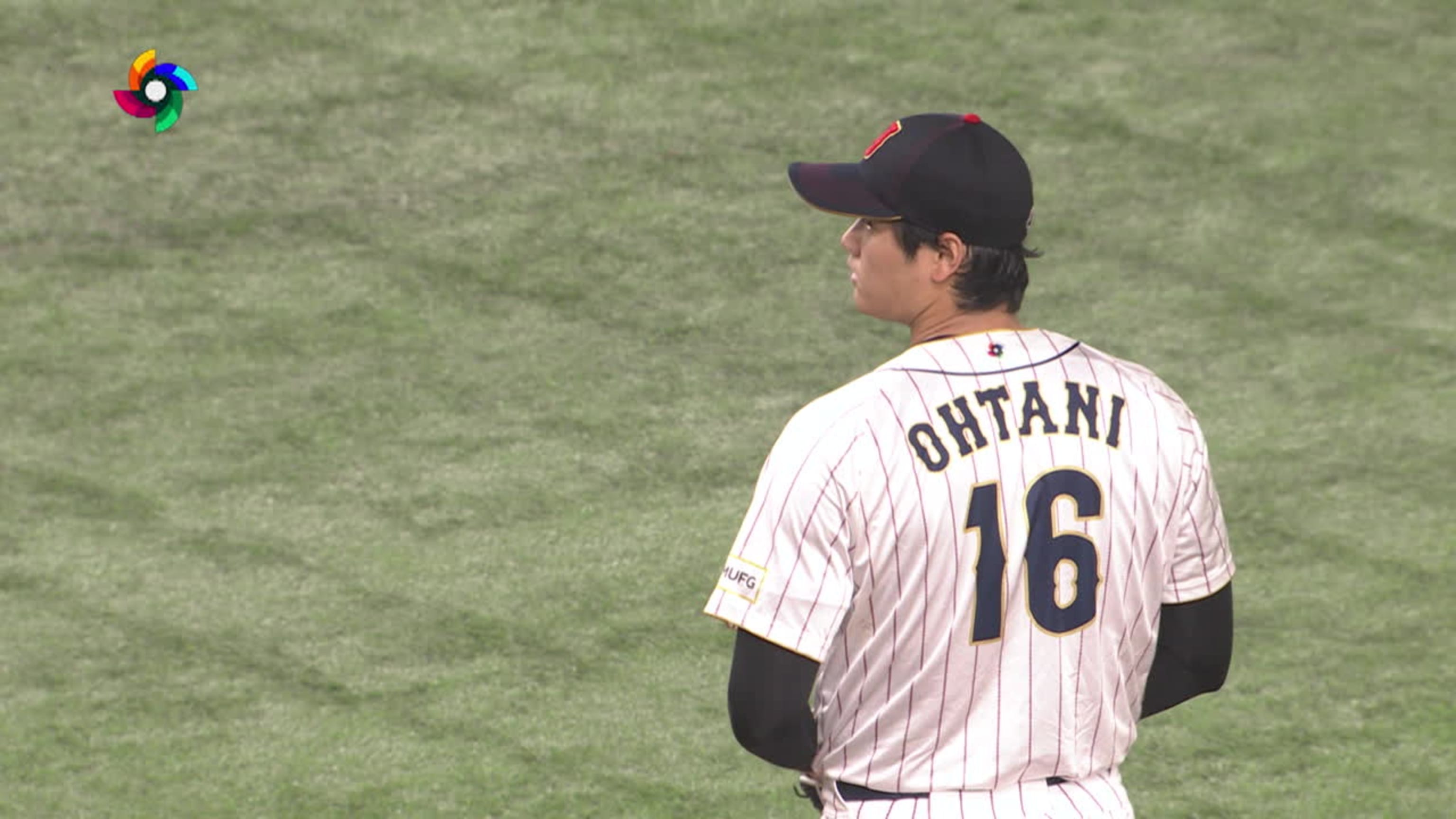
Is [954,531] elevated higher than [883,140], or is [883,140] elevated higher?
[883,140]

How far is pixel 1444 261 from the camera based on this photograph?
713 cm

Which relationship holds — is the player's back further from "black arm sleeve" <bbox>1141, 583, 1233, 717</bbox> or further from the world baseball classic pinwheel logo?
the world baseball classic pinwheel logo

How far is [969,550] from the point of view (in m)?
2.27

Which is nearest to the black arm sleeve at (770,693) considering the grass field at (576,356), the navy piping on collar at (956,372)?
the navy piping on collar at (956,372)

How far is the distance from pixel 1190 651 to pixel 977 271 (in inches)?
25.1

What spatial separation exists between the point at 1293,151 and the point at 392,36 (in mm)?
3708

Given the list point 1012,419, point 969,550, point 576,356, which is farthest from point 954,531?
point 576,356

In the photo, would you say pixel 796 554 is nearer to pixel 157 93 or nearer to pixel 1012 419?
pixel 1012 419

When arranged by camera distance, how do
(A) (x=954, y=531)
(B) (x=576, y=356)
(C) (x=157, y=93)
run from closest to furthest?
(A) (x=954, y=531) → (C) (x=157, y=93) → (B) (x=576, y=356)

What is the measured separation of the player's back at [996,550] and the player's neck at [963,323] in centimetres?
2

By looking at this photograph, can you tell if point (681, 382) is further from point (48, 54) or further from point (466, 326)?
point (48, 54)

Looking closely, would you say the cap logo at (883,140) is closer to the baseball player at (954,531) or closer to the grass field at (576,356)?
the baseball player at (954,531)

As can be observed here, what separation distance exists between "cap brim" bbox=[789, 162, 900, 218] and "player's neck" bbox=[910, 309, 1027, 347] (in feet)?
0.42

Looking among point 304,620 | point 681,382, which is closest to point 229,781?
point 304,620
